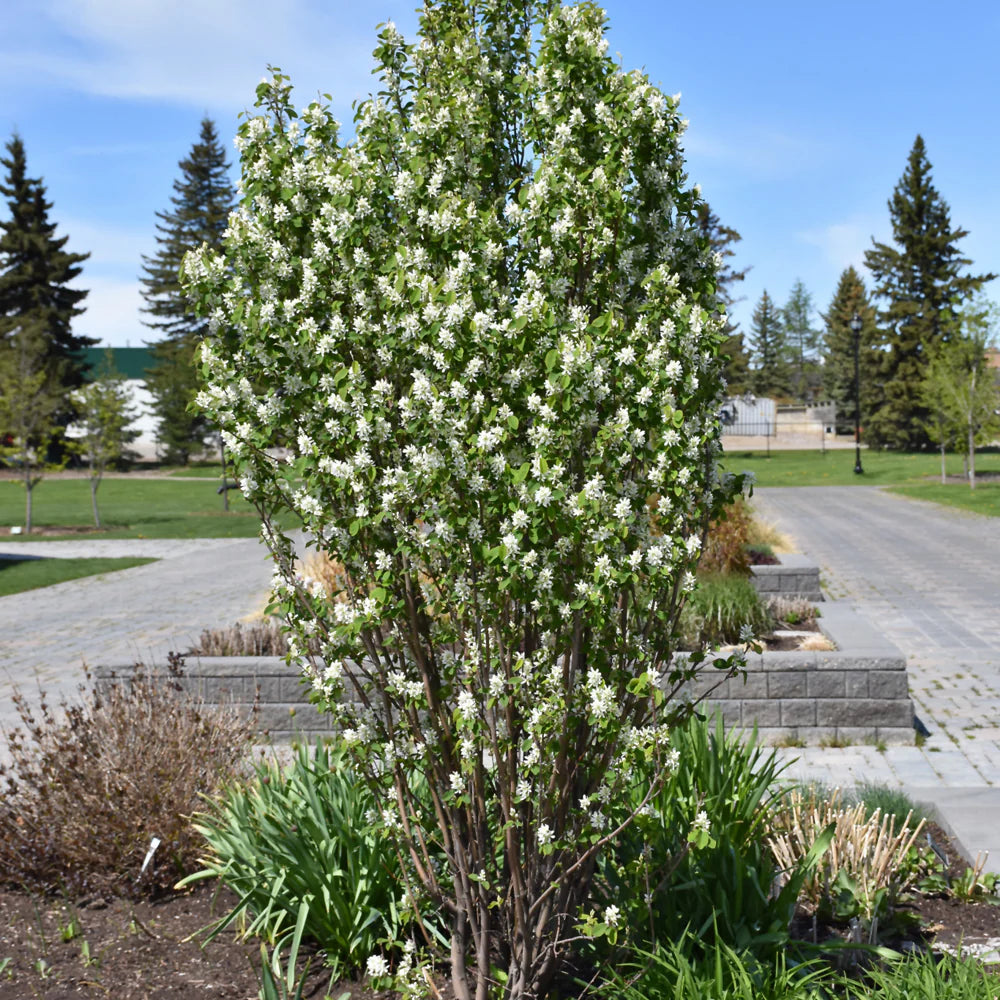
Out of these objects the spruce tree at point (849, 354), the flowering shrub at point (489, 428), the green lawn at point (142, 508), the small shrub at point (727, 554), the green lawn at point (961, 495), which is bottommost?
the green lawn at point (961, 495)

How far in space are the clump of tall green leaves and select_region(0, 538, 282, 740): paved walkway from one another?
3.61 meters

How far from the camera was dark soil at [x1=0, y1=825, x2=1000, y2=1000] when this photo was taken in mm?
3754

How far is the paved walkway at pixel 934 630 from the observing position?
644 cm

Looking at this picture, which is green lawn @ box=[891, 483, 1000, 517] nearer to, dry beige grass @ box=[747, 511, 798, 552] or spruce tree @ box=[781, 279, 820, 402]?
dry beige grass @ box=[747, 511, 798, 552]

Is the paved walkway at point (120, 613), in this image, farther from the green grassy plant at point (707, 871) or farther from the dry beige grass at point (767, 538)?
the dry beige grass at point (767, 538)

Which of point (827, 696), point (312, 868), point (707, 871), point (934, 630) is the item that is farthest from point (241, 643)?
point (934, 630)

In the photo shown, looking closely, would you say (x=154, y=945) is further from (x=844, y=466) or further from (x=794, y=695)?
(x=844, y=466)

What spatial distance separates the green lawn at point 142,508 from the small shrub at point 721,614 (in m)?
12.9

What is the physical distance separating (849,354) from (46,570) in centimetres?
6195

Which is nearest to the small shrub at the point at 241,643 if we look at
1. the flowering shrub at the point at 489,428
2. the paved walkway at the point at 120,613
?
the paved walkway at the point at 120,613

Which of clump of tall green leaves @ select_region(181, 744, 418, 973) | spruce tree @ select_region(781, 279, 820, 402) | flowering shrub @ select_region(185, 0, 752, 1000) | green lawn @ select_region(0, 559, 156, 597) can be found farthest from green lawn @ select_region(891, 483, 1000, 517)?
spruce tree @ select_region(781, 279, 820, 402)

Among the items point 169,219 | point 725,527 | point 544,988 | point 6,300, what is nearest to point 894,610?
point 725,527

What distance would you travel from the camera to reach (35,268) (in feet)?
188

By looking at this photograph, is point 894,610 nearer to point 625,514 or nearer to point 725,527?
point 725,527
